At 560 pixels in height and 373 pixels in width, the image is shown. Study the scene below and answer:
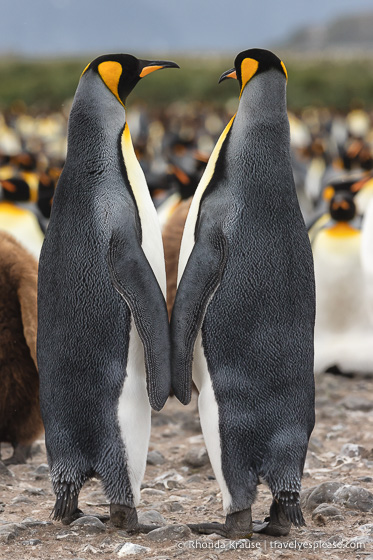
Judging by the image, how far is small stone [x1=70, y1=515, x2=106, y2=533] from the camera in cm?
302

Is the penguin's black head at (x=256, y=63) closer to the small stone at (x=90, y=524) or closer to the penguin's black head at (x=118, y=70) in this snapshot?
the penguin's black head at (x=118, y=70)

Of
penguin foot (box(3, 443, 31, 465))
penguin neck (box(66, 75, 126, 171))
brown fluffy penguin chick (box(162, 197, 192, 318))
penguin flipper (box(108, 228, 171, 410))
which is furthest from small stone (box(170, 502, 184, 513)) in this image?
brown fluffy penguin chick (box(162, 197, 192, 318))

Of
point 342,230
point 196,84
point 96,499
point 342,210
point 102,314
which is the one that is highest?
point 196,84

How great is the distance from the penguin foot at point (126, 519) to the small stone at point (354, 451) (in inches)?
58.2

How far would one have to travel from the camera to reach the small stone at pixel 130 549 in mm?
2799

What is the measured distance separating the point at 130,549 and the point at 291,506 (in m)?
0.55

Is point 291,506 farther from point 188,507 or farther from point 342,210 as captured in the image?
point 342,210

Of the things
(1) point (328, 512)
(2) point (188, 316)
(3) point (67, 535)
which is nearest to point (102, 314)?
(2) point (188, 316)

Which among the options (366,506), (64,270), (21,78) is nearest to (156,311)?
(64,270)

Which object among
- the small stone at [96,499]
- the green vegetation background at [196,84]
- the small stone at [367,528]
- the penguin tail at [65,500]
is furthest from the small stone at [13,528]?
the green vegetation background at [196,84]

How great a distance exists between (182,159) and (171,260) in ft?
26.2

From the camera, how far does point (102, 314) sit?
2986 mm

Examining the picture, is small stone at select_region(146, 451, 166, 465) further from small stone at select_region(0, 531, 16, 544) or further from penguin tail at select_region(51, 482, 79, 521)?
small stone at select_region(0, 531, 16, 544)

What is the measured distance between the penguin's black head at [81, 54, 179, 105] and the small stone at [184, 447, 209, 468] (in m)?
1.75
